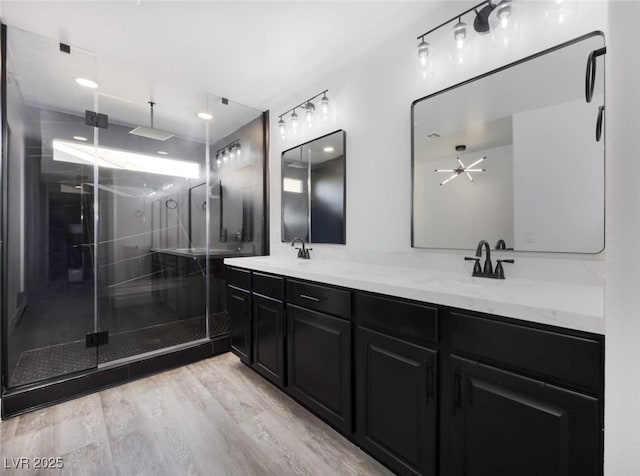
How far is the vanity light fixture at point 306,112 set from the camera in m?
2.44

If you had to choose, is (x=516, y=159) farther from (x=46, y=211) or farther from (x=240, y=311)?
(x=46, y=211)

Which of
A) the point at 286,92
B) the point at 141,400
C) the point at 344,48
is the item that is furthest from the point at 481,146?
the point at 141,400

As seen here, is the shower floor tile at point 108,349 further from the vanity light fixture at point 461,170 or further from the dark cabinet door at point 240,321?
the vanity light fixture at point 461,170

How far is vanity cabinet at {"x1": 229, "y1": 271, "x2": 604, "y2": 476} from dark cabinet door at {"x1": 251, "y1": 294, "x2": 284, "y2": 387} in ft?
0.40

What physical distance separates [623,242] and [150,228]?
357cm

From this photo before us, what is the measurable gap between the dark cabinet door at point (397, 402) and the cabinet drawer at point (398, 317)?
0.05m

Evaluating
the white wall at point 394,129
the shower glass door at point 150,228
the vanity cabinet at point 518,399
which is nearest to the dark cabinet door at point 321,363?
the vanity cabinet at point 518,399

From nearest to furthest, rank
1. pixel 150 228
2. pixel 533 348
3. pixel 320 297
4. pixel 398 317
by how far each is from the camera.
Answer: pixel 533 348 < pixel 398 317 < pixel 320 297 < pixel 150 228

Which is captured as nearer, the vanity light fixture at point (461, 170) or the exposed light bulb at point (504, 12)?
the exposed light bulb at point (504, 12)

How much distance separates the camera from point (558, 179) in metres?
1.31

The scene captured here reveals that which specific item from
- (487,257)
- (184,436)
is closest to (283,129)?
(487,257)

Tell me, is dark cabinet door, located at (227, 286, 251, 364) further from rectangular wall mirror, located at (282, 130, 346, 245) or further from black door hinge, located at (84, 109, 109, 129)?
black door hinge, located at (84, 109, 109, 129)

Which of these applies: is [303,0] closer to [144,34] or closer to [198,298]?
[144,34]

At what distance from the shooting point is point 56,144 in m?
2.31
